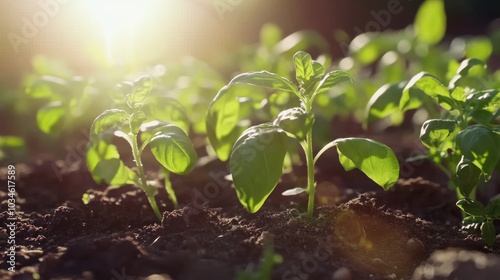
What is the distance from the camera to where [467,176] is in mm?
A: 2186

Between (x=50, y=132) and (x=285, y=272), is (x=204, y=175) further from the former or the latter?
(x=285, y=272)

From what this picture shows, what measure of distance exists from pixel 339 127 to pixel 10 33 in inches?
150

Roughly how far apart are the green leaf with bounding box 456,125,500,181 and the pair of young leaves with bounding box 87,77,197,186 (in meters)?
0.93

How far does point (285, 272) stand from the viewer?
74.7 inches

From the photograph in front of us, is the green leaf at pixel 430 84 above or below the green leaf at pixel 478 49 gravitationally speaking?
above

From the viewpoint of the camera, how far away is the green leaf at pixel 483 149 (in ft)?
6.60

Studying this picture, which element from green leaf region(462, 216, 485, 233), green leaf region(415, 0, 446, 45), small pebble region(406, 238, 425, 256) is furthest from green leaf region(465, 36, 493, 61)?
small pebble region(406, 238, 425, 256)

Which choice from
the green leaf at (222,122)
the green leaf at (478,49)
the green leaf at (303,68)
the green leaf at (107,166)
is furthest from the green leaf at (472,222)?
the green leaf at (478,49)

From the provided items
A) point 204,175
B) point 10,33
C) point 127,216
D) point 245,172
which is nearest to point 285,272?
point 245,172

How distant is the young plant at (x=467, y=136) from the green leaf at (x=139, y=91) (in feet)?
3.26

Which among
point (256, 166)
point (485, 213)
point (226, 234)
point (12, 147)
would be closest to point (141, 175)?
point (226, 234)

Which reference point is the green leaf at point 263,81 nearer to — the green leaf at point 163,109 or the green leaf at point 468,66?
the green leaf at point 163,109

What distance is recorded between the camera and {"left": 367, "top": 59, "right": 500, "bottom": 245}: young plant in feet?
6.66

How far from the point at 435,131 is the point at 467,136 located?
0.48 ft
